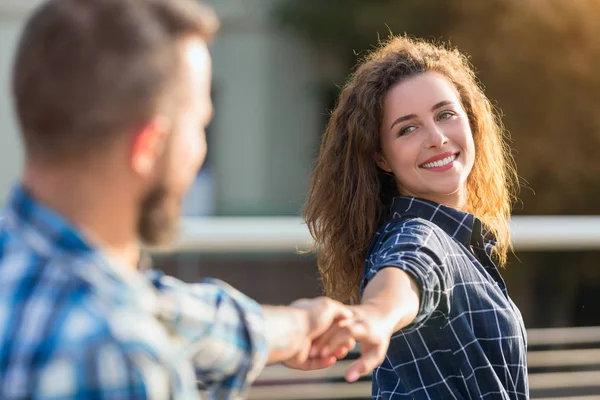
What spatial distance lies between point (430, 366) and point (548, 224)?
4.76 ft

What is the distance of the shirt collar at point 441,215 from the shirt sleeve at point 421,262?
0.10m

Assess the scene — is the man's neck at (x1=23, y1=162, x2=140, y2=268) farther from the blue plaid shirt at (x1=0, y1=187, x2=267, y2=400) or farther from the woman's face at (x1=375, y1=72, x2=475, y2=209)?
the woman's face at (x1=375, y1=72, x2=475, y2=209)

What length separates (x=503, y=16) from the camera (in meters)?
10.4

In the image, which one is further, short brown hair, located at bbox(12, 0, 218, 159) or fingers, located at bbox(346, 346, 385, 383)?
fingers, located at bbox(346, 346, 385, 383)

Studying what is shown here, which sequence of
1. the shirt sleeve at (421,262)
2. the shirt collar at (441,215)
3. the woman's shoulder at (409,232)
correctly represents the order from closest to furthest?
the shirt sleeve at (421,262), the woman's shoulder at (409,232), the shirt collar at (441,215)

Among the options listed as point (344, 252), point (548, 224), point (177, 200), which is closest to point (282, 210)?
point (548, 224)

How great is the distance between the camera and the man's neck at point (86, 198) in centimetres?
101

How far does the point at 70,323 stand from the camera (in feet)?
3.05

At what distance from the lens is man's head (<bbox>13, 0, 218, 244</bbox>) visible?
3.26ft

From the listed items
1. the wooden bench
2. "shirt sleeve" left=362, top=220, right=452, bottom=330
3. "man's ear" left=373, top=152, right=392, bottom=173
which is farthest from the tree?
"shirt sleeve" left=362, top=220, right=452, bottom=330

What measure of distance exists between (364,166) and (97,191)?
1.05 metres

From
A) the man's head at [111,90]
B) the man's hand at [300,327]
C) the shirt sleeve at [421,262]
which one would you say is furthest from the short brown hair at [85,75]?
the shirt sleeve at [421,262]

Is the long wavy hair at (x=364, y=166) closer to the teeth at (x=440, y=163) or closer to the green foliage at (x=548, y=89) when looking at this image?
the teeth at (x=440, y=163)

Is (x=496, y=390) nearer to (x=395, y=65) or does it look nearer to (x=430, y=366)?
(x=430, y=366)
